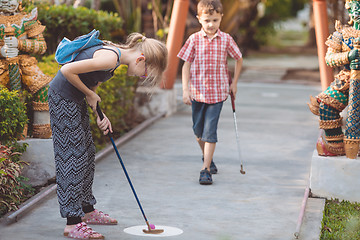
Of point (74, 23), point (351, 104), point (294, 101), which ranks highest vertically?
point (74, 23)

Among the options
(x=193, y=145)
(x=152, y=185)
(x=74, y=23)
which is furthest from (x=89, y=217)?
(x=74, y=23)

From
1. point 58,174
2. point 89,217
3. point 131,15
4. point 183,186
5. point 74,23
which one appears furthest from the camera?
point 131,15

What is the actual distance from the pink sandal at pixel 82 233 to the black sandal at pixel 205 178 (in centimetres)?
184

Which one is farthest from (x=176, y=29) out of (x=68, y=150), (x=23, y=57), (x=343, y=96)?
(x=68, y=150)

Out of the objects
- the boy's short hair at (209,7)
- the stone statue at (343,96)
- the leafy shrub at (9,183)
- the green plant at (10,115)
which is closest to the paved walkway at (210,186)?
the leafy shrub at (9,183)

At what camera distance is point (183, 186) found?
6.27 m

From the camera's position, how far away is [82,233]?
461 centimetres

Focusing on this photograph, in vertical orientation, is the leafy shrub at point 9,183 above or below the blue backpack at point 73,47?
below

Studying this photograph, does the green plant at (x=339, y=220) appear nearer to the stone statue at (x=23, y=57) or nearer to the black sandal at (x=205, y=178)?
the black sandal at (x=205, y=178)

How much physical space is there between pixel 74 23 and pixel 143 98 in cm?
180

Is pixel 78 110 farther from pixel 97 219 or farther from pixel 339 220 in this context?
pixel 339 220

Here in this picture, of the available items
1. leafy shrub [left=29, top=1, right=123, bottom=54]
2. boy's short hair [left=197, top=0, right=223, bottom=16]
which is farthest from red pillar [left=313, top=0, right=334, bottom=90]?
leafy shrub [left=29, top=1, right=123, bottom=54]

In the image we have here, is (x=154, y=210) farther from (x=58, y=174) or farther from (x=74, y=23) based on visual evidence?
(x=74, y=23)

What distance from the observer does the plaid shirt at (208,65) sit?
638 centimetres
